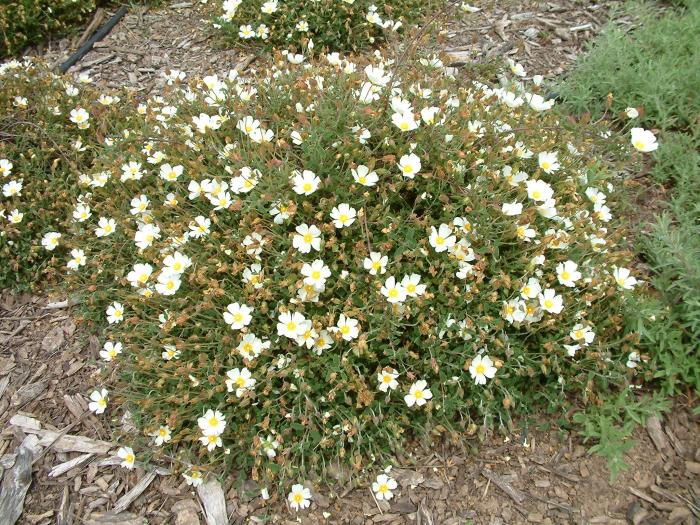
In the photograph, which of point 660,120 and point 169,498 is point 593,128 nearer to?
point 660,120

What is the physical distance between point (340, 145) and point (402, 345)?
98cm

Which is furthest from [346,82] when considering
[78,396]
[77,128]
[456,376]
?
[78,396]

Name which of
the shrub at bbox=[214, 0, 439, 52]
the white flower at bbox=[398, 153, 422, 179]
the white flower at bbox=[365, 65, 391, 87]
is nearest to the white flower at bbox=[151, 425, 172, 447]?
the white flower at bbox=[398, 153, 422, 179]

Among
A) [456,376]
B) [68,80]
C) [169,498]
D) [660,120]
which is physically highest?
[68,80]

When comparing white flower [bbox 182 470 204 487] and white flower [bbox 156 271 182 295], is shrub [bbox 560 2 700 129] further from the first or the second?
white flower [bbox 182 470 204 487]

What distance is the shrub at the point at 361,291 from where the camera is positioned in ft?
8.09

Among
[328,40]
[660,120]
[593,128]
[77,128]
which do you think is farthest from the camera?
[328,40]

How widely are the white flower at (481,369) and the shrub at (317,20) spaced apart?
2.74 m

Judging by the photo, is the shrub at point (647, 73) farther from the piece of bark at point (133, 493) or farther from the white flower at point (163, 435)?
the piece of bark at point (133, 493)

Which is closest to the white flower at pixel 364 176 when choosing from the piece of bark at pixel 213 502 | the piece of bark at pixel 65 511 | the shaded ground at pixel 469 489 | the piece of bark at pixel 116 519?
the shaded ground at pixel 469 489

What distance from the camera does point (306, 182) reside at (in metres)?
2.62

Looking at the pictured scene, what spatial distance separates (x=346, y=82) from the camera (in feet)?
9.93

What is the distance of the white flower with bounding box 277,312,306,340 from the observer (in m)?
2.42

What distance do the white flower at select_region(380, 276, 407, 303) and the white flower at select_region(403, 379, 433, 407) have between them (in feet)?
1.19
